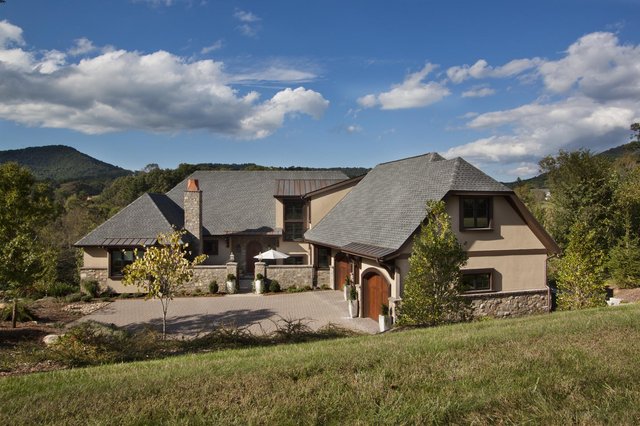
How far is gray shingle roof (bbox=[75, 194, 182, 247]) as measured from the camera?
78.1 feet

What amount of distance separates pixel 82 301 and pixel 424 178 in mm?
18149

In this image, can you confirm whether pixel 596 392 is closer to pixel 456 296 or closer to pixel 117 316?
pixel 456 296

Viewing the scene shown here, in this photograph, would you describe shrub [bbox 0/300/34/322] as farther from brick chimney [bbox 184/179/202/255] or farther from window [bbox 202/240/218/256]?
window [bbox 202/240/218/256]

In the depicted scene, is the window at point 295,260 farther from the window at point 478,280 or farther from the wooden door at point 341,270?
the window at point 478,280

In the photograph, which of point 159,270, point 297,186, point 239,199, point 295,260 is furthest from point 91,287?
point 297,186

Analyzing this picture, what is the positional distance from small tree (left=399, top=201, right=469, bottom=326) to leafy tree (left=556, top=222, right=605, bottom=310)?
15.9 ft

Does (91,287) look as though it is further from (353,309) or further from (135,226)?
(353,309)

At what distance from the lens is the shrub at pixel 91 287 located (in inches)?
906

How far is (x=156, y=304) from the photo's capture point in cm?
2148

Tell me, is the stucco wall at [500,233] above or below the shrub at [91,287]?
above

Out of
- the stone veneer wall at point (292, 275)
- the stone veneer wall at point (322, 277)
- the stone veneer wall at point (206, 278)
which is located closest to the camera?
the stone veneer wall at point (206, 278)

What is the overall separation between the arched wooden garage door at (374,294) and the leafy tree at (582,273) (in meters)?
6.23

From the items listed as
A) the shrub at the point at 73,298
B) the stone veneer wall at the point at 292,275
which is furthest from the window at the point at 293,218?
the shrub at the point at 73,298

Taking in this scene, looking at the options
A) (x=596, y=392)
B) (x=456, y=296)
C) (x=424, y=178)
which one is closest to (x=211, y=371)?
(x=596, y=392)
